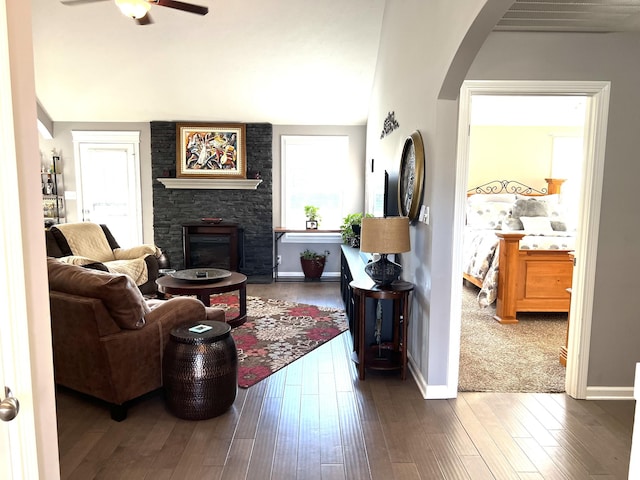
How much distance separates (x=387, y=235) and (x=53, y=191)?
19.6 ft

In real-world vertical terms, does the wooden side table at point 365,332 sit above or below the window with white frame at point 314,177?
below

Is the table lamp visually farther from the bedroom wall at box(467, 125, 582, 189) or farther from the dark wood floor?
the bedroom wall at box(467, 125, 582, 189)

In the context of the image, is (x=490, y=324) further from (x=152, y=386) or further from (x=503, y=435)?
(x=152, y=386)

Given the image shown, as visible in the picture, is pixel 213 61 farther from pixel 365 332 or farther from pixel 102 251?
pixel 365 332

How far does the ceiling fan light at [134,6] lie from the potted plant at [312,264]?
14.3 feet

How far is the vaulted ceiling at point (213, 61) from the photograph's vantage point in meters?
5.07

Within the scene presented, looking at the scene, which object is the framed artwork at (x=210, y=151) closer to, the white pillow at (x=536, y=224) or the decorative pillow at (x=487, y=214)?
the decorative pillow at (x=487, y=214)

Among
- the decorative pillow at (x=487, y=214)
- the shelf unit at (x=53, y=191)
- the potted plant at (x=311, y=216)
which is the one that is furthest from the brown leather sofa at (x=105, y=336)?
the decorative pillow at (x=487, y=214)

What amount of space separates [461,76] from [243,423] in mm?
2463

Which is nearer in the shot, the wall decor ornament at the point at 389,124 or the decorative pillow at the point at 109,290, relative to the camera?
the decorative pillow at the point at 109,290

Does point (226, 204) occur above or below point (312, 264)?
above

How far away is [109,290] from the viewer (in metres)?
2.60

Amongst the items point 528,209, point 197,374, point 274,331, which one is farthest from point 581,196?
point 528,209

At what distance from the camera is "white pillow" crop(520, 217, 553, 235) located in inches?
248
